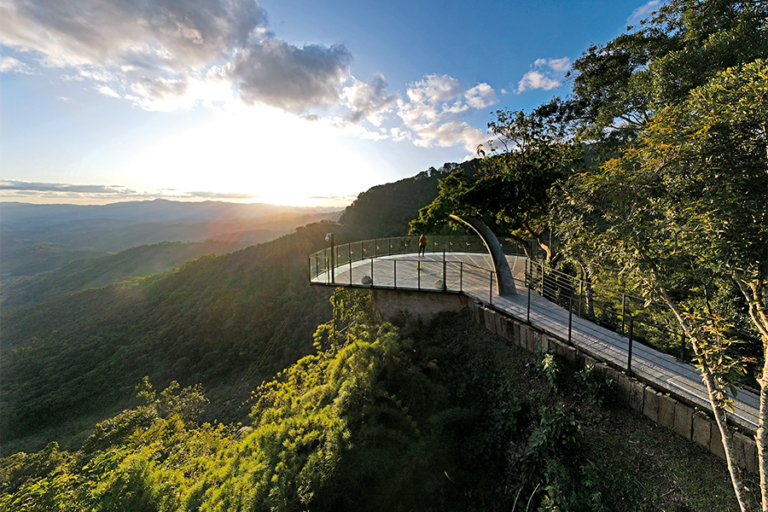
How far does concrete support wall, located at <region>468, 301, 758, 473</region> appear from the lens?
144 inches

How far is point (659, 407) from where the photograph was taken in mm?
4469

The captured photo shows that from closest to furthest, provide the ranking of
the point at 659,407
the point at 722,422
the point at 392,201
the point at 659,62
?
the point at 722,422, the point at 659,407, the point at 659,62, the point at 392,201

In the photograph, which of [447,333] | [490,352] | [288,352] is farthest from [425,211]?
[288,352]

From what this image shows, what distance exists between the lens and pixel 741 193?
3107mm

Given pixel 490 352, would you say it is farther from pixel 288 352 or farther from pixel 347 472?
pixel 288 352

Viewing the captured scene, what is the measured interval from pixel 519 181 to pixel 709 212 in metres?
8.04

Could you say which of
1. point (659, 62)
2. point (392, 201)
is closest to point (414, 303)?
point (659, 62)

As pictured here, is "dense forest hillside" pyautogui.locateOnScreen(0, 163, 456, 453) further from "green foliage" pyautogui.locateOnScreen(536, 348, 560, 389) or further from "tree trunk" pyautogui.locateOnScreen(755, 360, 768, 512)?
"tree trunk" pyautogui.locateOnScreen(755, 360, 768, 512)

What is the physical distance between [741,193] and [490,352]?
525 cm

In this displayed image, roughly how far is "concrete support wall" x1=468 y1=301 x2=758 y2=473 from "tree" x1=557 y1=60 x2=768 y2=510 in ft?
2.53

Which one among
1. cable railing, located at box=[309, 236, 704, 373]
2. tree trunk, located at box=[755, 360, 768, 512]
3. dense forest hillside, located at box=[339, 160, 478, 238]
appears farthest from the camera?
dense forest hillside, located at box=[339, 160, 478, 238]

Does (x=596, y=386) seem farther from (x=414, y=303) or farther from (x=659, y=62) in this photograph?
(x=659, y=62)

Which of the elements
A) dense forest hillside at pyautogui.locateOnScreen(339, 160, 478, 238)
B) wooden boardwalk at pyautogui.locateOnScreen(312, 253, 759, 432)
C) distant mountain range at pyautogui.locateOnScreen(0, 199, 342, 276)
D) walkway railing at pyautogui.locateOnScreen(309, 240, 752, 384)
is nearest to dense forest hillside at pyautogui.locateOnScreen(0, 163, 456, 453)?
dense forest hillside at pyautogui.locateOnScreen(339, 160, 478, 238)

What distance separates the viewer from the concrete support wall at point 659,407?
365 cm
